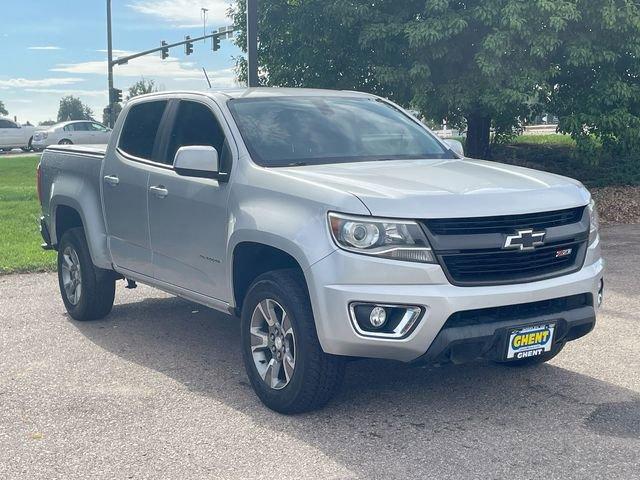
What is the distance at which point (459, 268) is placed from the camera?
Result: 474cm

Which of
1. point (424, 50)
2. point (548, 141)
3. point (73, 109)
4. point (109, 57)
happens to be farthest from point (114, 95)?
point (73, 109)

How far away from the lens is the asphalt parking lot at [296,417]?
Result: 4422 mm

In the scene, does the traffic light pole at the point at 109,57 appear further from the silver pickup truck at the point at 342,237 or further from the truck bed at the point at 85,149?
the silver pickup truck at the point at 342,237

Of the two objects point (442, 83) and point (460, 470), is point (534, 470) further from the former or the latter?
point (442, 83)

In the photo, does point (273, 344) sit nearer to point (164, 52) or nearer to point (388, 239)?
point (388, 239)

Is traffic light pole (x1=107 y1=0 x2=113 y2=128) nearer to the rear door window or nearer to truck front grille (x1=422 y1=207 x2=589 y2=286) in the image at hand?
the rear door window

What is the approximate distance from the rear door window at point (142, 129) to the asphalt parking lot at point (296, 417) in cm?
148

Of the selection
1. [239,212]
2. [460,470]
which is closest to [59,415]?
[239,212]

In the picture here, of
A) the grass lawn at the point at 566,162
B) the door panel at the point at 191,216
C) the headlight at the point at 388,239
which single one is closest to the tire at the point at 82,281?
the door panel at the point at 191,216

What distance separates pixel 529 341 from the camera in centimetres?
493

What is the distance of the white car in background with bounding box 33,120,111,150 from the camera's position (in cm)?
4062

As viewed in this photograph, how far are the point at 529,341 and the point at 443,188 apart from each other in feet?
3.09

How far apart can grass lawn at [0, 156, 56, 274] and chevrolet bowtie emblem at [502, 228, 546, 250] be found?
708cm

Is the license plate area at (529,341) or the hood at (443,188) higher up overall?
the hood at (443,188)
